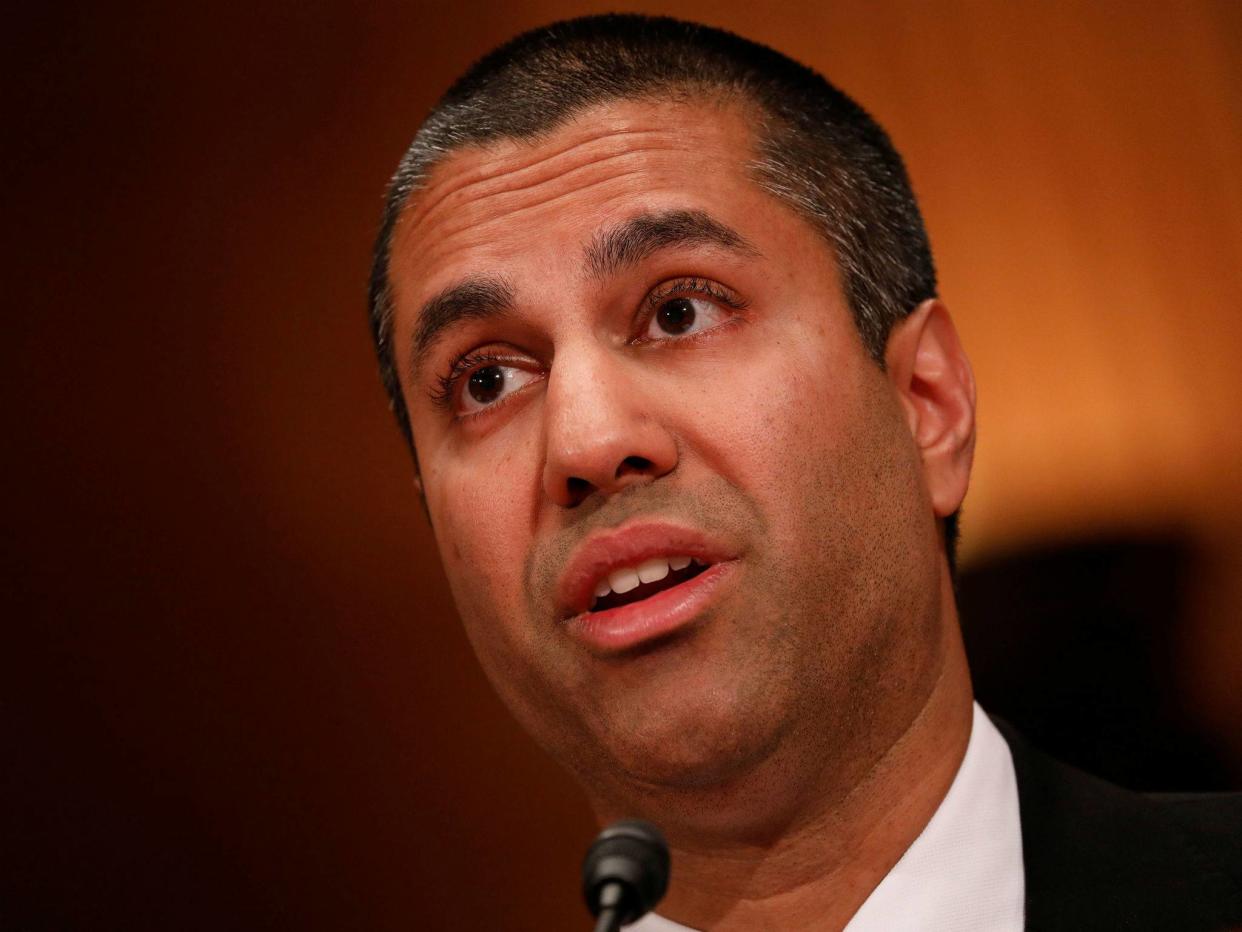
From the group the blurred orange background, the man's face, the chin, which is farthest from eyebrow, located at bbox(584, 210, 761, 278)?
the blurred orange background

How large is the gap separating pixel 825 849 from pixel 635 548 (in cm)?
38

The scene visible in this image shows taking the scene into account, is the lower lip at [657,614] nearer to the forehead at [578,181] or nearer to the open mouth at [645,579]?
the open mouth at [645,579]

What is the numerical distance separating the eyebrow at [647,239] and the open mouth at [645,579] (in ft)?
1.00

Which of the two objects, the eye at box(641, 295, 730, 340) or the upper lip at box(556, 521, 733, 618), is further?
the eye at box(641, 295, 730, 340)

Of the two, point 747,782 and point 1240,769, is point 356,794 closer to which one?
point 747,782

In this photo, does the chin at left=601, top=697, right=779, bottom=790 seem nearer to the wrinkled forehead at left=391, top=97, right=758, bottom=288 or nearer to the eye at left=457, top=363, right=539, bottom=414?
the eye at left=457, top=363, right=539, bottom=414

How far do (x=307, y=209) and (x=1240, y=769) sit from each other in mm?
1785

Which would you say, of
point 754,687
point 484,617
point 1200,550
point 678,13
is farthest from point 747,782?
point 678,13

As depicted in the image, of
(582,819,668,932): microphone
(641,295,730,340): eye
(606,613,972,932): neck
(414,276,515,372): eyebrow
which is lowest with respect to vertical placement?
(606,613,972,932): neck

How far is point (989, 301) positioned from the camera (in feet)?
5.66

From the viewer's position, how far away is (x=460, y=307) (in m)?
1.20

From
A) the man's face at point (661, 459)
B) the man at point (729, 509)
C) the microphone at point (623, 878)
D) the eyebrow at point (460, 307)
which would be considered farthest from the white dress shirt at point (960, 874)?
the eyebrow at point (460, 307)

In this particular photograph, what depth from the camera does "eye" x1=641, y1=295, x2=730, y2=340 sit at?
3.71 feet

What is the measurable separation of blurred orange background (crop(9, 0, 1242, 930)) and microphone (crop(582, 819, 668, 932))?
113cm
